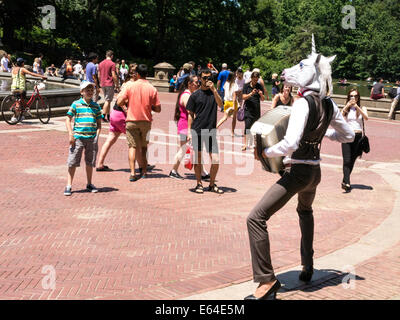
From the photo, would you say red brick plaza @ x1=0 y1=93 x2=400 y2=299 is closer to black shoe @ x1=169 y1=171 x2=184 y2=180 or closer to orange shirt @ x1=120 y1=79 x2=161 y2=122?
black shoe @ x1=169 y1=171 x2=184 y2=180

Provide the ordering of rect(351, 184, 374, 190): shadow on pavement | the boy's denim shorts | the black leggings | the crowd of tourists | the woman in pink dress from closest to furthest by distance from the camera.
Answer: the boy's denim shorts
the crowd of tourists
the black leggings
rect(351, 184, 374, 190): shadow on pavement
the woman in pink dress

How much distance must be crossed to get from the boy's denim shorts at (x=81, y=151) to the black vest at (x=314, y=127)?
454 centimetres

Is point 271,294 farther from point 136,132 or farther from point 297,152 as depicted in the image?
point 136,132

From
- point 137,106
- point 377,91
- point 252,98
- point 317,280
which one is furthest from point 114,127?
point 377,91

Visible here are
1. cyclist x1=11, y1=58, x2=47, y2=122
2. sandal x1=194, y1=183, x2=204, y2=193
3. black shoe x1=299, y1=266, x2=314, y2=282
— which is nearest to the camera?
black shoe x1=299, y1=266, x2=314, y2=282

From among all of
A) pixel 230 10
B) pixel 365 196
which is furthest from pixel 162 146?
pixel 230 10

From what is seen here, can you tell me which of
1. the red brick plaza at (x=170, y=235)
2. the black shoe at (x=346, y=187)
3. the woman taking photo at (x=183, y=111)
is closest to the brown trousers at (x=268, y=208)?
the red brick plaza at (x=170, y=235)

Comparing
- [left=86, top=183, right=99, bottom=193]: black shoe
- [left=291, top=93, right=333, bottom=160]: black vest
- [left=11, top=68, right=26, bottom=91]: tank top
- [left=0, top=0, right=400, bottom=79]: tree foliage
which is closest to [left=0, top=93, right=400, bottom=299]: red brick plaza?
[left=86, top=183, right=99, bottom=193]: black shoe

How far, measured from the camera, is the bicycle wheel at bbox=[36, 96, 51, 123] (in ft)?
51.0

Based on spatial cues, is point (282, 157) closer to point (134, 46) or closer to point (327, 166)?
point (327, 166)

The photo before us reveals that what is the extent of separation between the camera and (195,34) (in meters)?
55.7

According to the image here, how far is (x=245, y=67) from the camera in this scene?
196 ft

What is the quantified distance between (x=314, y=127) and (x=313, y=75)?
1.51 ft

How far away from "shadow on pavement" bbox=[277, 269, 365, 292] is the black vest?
3.95 ft
